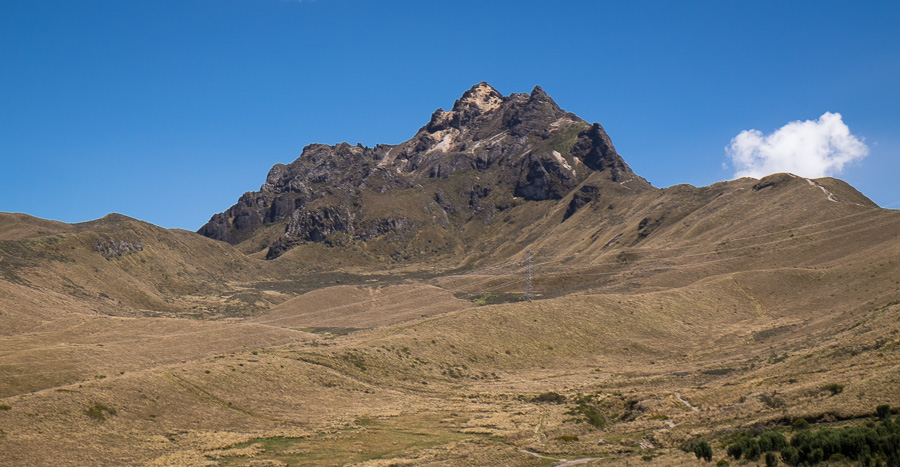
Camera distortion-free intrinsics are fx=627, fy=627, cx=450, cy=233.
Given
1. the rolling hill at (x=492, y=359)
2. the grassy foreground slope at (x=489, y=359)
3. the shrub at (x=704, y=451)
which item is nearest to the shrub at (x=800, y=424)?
the rolling hill at (x=492, y=359)

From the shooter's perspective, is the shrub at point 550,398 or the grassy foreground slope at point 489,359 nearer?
the grassy foreground slope at point 489,359

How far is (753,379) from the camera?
198 ft

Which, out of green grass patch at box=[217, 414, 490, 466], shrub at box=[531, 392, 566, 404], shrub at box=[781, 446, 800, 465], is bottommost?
green grass patch at box=[217, 414, 490, 466]

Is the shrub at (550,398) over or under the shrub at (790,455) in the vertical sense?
under

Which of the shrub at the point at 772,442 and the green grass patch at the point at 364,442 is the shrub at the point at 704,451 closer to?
the shrub at the point at 772,442

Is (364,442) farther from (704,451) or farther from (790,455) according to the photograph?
(790,455)

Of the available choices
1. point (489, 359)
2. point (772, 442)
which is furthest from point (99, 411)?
point (489, 359)

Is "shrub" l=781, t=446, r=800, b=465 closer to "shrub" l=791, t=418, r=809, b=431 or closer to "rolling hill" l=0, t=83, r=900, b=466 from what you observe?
"rolling hill" l=0, t=83, r=900, b=466

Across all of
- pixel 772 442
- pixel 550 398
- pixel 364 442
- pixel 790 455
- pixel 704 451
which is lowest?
pixel 364 442

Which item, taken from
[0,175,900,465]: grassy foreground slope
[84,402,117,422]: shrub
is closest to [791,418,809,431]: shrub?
[0,175,900,465]: grassy foreground slope

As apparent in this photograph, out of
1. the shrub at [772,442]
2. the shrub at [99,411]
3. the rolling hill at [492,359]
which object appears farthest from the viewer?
the shrub at [99,411]

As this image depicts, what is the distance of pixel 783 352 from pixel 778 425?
4170 centimetres

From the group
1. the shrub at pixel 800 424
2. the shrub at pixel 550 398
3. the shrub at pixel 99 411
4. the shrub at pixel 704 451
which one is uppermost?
the shrub at pixel 800 424

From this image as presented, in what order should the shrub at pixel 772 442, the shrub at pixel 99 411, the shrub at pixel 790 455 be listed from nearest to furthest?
1. the shrub at pixel 790 455
2. the shrub at pixel 772 442
3. the shrub at pixel 99 411
